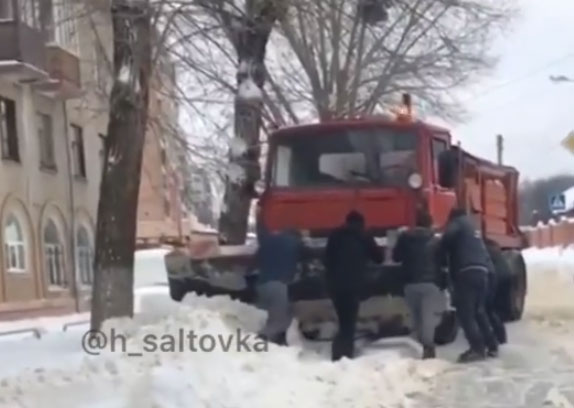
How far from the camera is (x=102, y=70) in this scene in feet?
72.5

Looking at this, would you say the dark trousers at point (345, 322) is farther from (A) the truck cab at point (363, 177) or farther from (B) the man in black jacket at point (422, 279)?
(A) the truck cab at point (363, 177)

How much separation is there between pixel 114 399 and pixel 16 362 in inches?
149

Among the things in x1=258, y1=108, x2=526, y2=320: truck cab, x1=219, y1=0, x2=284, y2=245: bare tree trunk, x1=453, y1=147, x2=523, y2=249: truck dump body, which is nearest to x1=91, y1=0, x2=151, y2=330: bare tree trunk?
x1=258, y1=108, x2=526, y2=320: truck cab

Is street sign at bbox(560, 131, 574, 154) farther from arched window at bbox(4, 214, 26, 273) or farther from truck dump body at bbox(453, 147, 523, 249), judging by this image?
arched window at bbox(4, 214, 26, 273)

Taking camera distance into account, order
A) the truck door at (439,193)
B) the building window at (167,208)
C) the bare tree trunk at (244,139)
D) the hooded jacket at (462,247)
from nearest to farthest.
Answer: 1. the hooded jacket at (462,247)
2. the truck door at (439,193)
3. the bare tree trunk at (244,139)
4. the building window at (167,208)

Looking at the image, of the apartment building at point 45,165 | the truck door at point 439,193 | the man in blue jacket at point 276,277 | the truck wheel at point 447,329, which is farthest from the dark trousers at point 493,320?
the apartment building at point 45,165

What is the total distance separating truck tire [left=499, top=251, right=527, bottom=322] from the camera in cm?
1930

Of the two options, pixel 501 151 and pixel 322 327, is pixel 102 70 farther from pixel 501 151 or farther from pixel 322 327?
pixel 501 151

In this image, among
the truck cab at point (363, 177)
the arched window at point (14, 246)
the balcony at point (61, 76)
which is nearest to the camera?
the truck cab at point (363, 177)

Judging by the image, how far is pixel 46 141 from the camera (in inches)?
1268

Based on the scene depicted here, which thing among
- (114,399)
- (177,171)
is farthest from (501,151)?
(114,399)

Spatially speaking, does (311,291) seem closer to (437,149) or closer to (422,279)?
(422,279)

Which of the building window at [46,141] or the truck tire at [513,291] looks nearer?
the truck tire at [513,291]

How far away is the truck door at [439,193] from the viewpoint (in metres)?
15.2
